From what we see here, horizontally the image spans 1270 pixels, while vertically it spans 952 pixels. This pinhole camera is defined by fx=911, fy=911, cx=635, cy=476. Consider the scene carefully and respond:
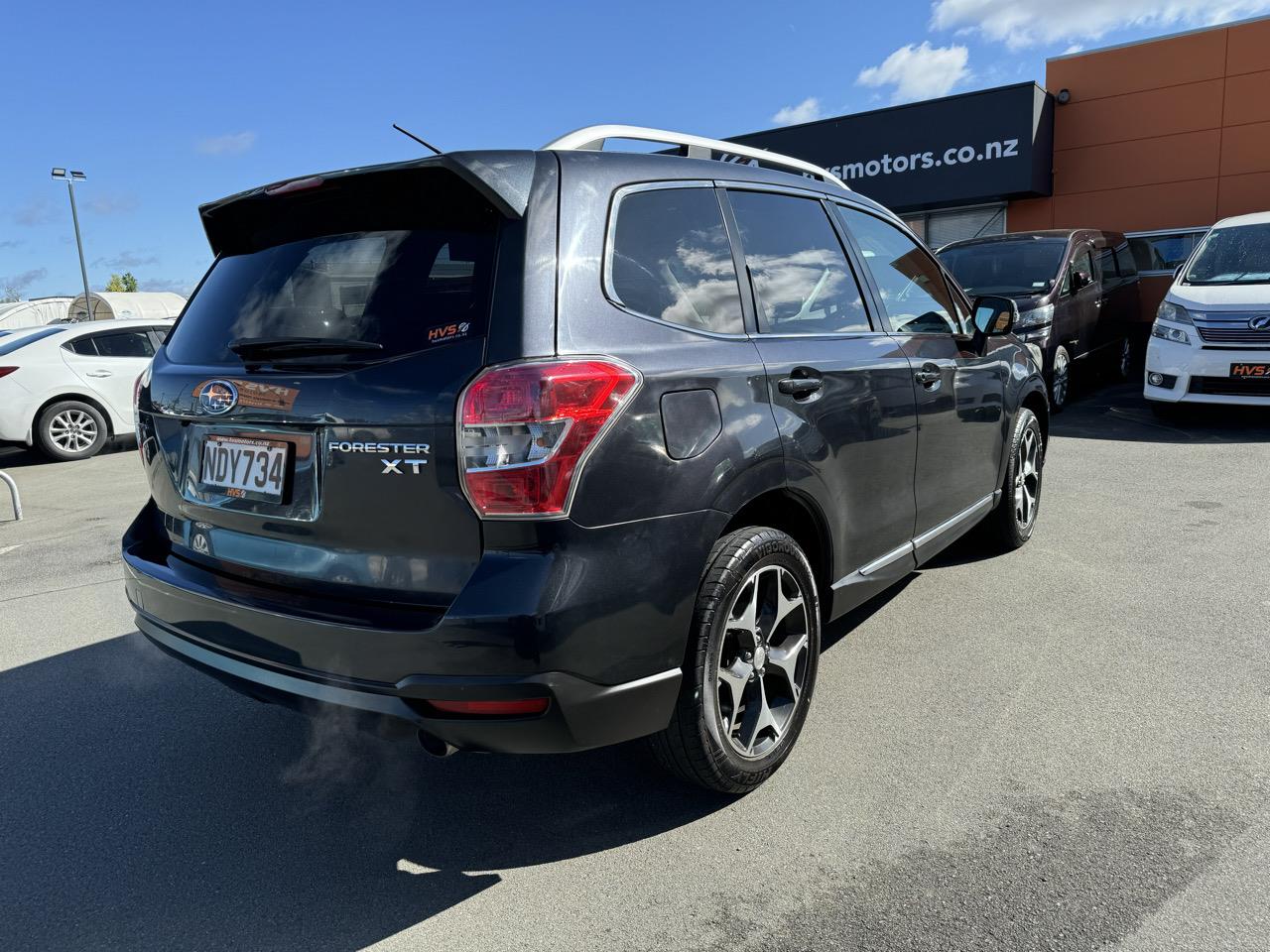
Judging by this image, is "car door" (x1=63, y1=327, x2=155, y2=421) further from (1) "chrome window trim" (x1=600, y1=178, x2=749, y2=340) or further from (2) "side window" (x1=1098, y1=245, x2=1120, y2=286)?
(2) "side window" (x1=1098, y1=245, x2=1120, y2=286)

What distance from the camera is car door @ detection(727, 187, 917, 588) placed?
2867mm

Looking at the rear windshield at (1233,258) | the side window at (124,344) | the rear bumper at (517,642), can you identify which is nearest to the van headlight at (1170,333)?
the rear windshield at (1233,258)

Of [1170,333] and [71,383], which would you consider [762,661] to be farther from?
[71,383]

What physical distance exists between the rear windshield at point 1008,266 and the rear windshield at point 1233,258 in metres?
1.35

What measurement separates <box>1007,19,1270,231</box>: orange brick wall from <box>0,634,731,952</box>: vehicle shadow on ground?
16718 mm

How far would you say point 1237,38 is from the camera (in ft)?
48.7

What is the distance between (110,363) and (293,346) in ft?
33.1

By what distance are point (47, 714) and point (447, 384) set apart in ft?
8.47

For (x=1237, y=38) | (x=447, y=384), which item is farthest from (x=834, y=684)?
(x=1237, y=38)

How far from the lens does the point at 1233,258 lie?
928cm

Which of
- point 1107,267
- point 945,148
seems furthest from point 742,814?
point 945,148

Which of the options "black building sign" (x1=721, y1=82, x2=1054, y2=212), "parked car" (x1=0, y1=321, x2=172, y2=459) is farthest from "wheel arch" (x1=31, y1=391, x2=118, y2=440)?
"black building sign" (x1=721, y1=82, x2=1054, y2=212)

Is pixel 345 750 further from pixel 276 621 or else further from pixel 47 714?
pixel 47 714

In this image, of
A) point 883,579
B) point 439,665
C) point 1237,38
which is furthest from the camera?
point 1237,38
